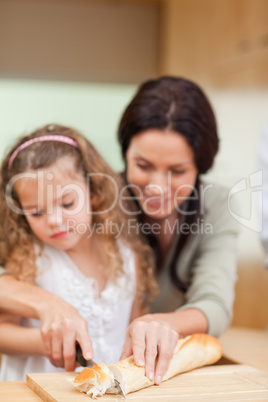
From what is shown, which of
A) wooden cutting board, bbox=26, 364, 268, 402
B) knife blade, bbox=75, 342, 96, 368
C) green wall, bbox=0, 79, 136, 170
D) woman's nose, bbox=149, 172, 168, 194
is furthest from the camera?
green wall, bbox=0, 79, 136, 170

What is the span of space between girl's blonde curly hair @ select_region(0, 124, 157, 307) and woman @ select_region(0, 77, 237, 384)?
0.04 m

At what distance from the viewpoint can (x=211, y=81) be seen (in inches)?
122

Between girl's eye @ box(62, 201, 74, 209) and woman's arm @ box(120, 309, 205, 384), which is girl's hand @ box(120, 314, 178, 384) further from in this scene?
girl's eye @ box(62, 201, 74, 209)

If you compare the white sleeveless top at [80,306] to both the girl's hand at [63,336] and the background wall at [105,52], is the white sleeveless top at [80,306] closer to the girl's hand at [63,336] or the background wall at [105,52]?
the girl's hand at [63,336]

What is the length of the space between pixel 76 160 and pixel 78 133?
0.06 m

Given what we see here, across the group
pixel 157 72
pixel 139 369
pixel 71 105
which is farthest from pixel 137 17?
pixel 139 369

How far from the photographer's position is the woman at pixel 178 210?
3.46 ft

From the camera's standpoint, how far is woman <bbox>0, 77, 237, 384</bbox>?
1.05 metres

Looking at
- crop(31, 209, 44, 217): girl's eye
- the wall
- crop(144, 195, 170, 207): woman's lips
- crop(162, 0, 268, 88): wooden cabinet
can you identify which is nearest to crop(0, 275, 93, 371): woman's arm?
crop(31, 209, 44, 217): girl's eye

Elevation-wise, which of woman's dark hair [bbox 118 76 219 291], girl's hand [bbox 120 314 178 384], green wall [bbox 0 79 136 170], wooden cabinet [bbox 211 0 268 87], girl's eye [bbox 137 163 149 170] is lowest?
girl's hand [bbox 120 314 178 384]

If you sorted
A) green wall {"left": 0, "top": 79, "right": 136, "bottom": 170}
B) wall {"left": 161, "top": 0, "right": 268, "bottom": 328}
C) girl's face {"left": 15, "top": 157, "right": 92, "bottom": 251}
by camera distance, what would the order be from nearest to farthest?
girl's face {"left": 15, "top": 157, "right": 92, "bottom": 251}
wall {"left": 161, "top": 0, "right": 268, "bottom": 328}
green wall {"left": 0, "top": 79, "right": 136, "bottom": 170}

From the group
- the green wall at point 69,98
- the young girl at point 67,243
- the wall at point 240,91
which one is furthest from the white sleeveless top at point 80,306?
the green wall at point 69,98

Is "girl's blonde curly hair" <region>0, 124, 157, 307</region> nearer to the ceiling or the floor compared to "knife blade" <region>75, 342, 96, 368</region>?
nearer to the ceiling

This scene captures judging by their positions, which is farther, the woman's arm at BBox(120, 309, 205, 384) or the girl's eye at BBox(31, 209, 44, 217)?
the girl's eye at BBox(31, 209, 44, 217)
